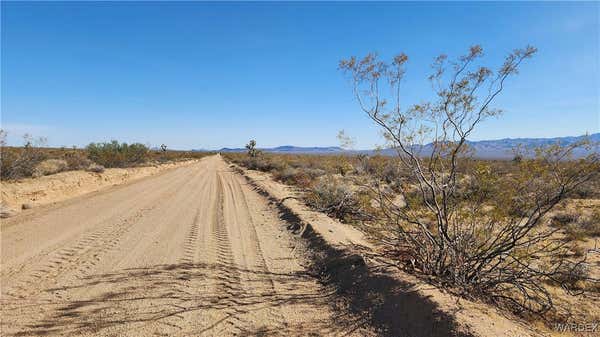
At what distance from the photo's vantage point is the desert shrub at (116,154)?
24.0 m

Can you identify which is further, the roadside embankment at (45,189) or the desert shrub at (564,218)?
the roadside embankment at (45,189)

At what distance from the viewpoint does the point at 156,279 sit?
489 cm

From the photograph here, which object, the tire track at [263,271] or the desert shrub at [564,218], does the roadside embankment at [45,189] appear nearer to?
the tire track at [263,271]

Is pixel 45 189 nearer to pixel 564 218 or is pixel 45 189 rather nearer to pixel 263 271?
pixel 263 271

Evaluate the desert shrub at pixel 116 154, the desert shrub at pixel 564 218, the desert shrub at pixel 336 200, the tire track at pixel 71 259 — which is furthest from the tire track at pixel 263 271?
the desert shrub at pixel 116 154

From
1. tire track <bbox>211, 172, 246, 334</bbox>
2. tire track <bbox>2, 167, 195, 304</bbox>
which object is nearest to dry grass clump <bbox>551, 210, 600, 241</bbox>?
tire track <bbox>211, 172, 246, 334</bbox>

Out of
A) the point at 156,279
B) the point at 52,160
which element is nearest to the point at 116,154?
the point at 52,160

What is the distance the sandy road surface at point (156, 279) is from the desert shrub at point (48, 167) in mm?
7403

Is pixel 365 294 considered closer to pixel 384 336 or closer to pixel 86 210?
pixel 384 336

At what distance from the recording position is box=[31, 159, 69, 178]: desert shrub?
14.9 meters

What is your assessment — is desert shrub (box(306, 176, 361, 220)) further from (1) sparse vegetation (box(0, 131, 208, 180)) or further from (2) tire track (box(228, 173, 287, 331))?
(1) sparse vegetation (box(0, 131, 208, 180))

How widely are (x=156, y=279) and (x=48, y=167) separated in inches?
641

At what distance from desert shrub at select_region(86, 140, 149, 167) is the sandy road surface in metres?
16.6

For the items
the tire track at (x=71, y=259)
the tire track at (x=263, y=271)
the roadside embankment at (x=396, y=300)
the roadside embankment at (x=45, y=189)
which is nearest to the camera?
the roadside embankment at (x=396, y=300)
